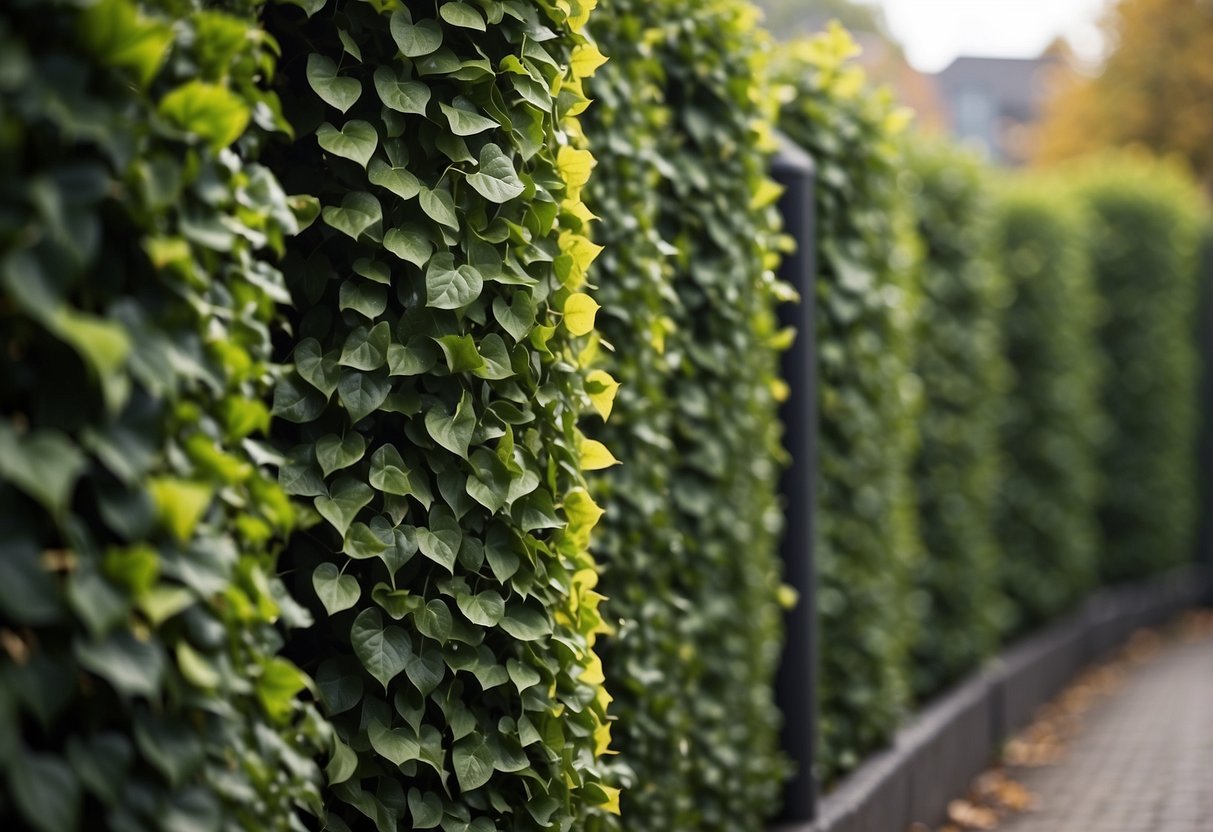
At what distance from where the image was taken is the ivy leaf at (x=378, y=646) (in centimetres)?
273

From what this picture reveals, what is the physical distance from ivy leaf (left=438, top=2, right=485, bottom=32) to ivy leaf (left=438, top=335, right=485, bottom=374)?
0.57m

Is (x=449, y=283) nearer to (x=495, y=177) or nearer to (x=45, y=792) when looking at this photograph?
(x=495, y=177)

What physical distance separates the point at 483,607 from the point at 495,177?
0.82 m

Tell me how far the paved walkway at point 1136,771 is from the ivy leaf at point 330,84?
4.84 meters

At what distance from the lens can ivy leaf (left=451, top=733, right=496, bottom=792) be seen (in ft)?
9.43

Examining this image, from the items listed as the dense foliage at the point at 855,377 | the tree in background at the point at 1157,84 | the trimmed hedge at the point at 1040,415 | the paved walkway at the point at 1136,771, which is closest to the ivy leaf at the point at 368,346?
the dense foliage at the point at 855,377

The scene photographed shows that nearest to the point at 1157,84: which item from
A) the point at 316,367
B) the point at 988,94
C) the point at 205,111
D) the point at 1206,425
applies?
the point at 1206,425

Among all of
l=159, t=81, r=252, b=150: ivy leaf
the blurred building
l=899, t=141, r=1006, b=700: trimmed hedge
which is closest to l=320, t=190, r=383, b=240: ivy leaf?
l=159, t=81, r=252, b=150: ivy leaf

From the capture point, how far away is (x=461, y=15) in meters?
2.77

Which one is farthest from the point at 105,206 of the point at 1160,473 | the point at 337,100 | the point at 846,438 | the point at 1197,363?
the point at 1197,363

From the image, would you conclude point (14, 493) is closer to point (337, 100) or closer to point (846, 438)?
point (337, 100)

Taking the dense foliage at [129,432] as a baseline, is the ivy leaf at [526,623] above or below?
below

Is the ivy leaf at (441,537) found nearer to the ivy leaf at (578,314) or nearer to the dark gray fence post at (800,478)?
the ivy leaf at (578,314)

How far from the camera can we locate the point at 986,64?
53.9 m
